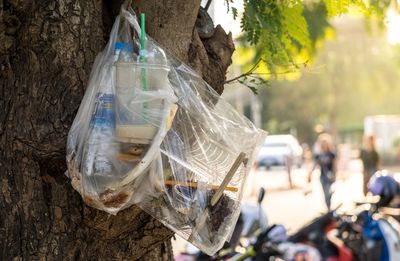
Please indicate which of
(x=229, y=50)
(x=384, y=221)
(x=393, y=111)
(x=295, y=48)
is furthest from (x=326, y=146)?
(x=393, y=111)

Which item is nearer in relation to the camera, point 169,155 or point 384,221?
point 169,155

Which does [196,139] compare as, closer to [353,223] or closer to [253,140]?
[253,140]

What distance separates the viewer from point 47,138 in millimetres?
2494

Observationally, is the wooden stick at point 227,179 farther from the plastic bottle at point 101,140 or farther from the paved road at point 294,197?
the paved road at point 294,197

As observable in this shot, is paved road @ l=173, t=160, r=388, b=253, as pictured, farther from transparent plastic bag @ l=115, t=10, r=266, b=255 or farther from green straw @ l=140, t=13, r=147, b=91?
green straw @ l=140, t=13, r=147, b=91

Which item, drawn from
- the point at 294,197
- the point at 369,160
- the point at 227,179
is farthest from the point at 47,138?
the point at 294,197

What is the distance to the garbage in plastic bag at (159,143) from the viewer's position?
2.27 m

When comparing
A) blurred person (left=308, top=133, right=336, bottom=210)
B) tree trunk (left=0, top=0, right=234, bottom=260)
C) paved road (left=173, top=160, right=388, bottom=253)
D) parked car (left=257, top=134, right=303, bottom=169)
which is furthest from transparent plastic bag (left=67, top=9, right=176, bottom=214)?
parked car (left=257, top=134, right=303, bottom=169)

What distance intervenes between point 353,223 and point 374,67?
143ft

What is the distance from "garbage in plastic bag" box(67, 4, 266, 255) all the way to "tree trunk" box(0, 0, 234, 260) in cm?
15

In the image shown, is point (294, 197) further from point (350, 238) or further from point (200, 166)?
point (200, 166)

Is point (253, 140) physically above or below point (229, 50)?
below

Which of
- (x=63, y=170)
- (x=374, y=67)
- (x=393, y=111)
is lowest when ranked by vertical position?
(x=393, y=111)

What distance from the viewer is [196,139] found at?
2.51 meters
